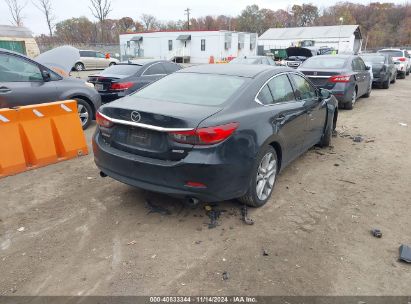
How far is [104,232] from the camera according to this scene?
359cm

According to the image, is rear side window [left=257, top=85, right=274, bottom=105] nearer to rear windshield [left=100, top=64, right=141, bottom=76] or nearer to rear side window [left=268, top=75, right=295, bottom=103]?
rear side window [left=268, top=75, right=295, bottom=103]

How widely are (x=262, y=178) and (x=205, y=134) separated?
1.12m

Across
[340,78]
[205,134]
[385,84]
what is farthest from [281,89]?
[385,84]

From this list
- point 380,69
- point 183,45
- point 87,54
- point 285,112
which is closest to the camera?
point 285,112

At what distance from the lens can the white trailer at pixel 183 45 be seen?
40969 millimetres

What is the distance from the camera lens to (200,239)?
348cm

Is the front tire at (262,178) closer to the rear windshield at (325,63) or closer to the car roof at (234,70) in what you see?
the car roof at (234,70)

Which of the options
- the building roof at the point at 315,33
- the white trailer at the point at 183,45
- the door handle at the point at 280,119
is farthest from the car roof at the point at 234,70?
the building roof at the point at 315,33

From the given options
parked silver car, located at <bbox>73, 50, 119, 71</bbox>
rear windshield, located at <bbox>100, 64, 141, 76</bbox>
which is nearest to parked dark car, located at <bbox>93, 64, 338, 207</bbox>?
rear windshield, located at <bbox>100, 64, 141, 76</bbox>

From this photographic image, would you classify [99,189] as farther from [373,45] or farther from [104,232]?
[373,45]

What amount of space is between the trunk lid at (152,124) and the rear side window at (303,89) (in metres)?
1.92

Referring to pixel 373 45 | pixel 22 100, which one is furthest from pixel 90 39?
pixel 22 100

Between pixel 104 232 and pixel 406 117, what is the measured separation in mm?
8997

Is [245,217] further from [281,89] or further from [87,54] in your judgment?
[87,54]
